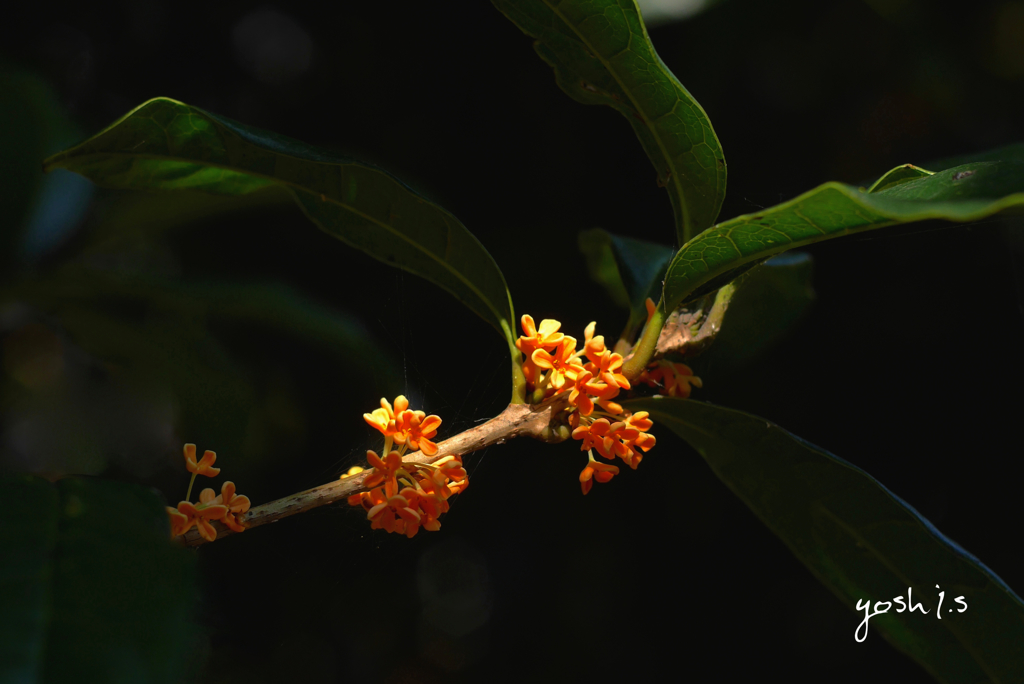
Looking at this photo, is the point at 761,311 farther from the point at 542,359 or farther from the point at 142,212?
the point at 142,212

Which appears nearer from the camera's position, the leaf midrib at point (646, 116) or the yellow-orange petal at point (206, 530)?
the yellow-orange petal at point (206, 530)

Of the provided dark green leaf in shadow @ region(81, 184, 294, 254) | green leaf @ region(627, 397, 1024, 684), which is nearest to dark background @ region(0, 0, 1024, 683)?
dark green leaf in shadow @ region(81, 184, 294, 254)

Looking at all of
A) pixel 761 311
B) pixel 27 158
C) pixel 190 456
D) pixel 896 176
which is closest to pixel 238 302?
pixel 27 158

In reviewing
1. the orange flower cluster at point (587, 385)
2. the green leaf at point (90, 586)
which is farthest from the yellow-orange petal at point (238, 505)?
the orange flower cluster at point (587, 385)

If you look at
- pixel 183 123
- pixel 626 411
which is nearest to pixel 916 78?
pixel 626 411

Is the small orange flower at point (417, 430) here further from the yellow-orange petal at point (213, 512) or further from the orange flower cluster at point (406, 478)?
the yellow-orange petal at point (213, 512)

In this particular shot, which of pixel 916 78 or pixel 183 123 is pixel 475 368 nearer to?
pixel 183 123
